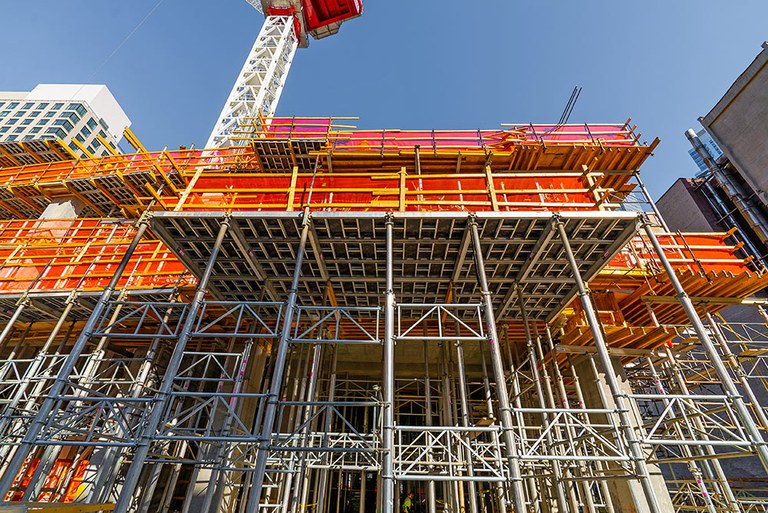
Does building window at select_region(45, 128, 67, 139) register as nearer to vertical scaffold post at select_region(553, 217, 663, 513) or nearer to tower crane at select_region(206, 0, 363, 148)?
tower crane at select_region(206, 0, 363, 148)

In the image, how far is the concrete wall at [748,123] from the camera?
15.7 meters

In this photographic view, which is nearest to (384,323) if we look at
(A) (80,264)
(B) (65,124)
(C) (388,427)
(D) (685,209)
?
(C) (388,427)

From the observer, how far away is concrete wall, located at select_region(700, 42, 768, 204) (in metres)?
15.7

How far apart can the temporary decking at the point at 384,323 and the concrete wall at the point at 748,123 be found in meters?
7.56

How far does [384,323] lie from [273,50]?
106 feet

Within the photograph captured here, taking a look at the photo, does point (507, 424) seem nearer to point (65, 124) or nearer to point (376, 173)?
point (376, 173)

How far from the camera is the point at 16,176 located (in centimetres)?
1970

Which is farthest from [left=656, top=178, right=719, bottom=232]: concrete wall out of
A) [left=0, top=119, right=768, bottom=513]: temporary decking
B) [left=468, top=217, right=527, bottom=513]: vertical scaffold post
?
[left=468, top=217, right=527, bottom=513]: vertical scaffold post

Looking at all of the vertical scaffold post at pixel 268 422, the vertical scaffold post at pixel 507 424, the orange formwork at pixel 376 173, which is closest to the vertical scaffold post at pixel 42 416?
the orange formwork at pixel 376 173

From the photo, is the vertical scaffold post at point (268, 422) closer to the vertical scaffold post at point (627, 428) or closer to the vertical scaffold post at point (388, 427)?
the vertical scaffold post at point (388, 427)

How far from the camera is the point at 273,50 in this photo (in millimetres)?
31812

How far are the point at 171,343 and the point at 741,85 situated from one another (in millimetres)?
28084

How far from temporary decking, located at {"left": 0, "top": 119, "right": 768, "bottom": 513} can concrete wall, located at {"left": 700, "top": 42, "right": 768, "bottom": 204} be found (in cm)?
756

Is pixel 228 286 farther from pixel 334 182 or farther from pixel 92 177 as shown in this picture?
pixel 92 177
